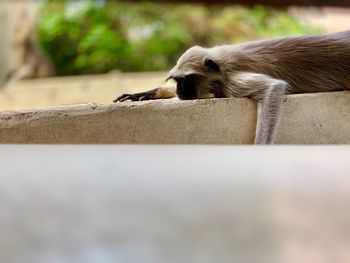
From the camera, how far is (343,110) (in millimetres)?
1278

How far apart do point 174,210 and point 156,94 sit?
110cm

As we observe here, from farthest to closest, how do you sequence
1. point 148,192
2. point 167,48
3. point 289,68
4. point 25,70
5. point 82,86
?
point 25,70
point 167,48
point 82,86
point 289,68
point 148,192

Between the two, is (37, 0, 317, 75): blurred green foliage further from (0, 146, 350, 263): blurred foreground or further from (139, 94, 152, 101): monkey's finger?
(0, 146, 350, 263): blurred foreground

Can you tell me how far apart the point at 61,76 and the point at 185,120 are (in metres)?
3.58

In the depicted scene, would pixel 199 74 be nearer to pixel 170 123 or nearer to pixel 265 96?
pixel 265 96

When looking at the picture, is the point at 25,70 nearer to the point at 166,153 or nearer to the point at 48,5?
the point at 48,5

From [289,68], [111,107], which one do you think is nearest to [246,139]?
[111,107]

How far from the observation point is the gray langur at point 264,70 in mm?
1434

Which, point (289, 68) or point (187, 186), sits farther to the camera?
point (289, 68)

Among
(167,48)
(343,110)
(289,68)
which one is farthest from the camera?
(167,48)

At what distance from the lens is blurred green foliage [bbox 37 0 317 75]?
4.44 meters

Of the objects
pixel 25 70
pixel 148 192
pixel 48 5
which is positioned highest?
pixel 148 192

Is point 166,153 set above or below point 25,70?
above

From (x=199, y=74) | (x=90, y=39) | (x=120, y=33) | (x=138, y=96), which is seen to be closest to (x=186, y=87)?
(x=199, y=74)
